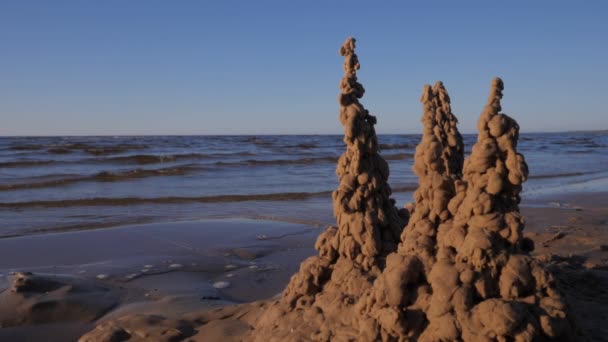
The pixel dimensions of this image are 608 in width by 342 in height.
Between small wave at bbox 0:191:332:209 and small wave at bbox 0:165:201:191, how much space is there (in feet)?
12.2

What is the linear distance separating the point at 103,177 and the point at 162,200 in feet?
21.8

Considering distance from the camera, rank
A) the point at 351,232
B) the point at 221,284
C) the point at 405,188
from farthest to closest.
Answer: the point at 405,188 < the point at 221,284 < the point at 351,232

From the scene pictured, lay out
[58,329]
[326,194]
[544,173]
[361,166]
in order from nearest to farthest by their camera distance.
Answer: [361,166], [58,329], [326,194], [544,173]

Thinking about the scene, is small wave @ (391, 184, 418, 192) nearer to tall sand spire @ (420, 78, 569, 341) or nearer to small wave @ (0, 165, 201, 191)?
small wave @ (0, 165, 201, 191)

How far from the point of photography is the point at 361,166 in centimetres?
310

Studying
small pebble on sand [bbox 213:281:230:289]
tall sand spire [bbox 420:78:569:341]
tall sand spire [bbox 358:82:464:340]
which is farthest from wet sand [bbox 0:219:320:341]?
tall sand spire [bbox 420:78:569:341]

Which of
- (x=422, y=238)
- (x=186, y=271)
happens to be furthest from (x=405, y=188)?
(x=422, y=238)

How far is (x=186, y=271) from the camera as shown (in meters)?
6.06

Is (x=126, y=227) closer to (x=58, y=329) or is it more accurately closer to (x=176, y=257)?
(x=176, y=257)

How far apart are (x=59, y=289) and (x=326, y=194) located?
9.20 meters

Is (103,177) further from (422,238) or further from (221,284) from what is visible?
(422,238)

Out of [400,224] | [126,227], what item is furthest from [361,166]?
[126,227]

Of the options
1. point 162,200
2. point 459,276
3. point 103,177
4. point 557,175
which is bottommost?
point 162,200

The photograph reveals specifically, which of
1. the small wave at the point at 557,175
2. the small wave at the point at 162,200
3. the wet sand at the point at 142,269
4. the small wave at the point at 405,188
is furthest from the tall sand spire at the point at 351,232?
the small wave at the point at 557,175
